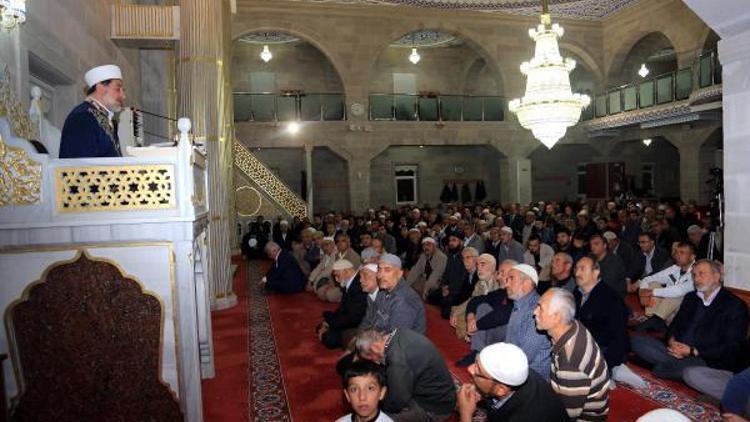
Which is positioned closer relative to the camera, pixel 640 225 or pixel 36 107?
pixel 36 107

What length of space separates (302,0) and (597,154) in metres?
10.7

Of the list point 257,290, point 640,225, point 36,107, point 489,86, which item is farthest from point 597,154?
point 36,107

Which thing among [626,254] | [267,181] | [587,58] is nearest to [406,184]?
[267,181]

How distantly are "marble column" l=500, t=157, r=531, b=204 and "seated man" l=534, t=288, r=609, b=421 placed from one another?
43.4 feet

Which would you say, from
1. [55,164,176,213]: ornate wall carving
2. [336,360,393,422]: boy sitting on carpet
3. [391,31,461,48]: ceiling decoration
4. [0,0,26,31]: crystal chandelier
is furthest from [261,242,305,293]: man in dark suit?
[391,31,461,48]: ceiling decoration

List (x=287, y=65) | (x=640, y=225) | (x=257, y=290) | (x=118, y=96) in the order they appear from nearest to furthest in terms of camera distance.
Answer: (x=118, y=96) → (x=257, y=290) → (x=640, y=225) → (x=287, y=65)

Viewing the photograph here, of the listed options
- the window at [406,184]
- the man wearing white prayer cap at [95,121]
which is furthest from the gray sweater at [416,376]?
the window at [406,184]

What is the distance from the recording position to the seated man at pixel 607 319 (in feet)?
12.4

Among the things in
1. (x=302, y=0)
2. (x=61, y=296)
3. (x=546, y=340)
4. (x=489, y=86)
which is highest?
(x=302, y=0)

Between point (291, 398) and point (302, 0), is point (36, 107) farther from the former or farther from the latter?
point (302, 0)

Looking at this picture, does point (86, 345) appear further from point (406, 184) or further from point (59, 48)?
point (406, 184)

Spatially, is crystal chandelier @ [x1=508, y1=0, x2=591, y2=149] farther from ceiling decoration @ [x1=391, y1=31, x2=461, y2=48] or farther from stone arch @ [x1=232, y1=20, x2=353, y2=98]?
ceiling decoration @ [x1=391, y1=31, x2=461, y2=48]

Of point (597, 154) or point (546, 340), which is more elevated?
point (597, 154)

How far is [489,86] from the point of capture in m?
18.4
